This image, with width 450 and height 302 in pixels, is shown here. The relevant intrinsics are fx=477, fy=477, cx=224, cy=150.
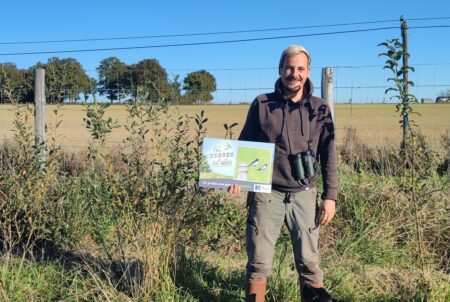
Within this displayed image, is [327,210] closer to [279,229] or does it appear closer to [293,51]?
[279,229]

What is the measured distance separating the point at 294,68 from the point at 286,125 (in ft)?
1.19

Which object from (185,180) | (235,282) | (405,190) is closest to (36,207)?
(185,180)

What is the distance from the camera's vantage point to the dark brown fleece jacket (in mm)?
3057

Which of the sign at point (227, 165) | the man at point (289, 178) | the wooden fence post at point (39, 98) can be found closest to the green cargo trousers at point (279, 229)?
the man at point (289, 178)

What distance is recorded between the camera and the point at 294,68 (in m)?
2.96

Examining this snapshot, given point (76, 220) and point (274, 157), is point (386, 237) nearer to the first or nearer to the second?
point (274, 157)

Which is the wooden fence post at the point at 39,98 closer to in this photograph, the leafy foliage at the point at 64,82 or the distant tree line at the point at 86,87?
the distant tree line at the point at 86,87

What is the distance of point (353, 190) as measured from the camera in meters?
5.30

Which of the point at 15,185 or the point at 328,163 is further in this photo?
the point at 15,185

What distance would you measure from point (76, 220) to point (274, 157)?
8.22 feet

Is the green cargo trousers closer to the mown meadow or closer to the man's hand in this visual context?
the man's hand

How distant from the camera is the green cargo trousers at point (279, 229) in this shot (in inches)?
121

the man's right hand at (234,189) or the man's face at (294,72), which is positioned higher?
the man's face at (294,72)

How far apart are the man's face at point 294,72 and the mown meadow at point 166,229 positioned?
2.07 feet
